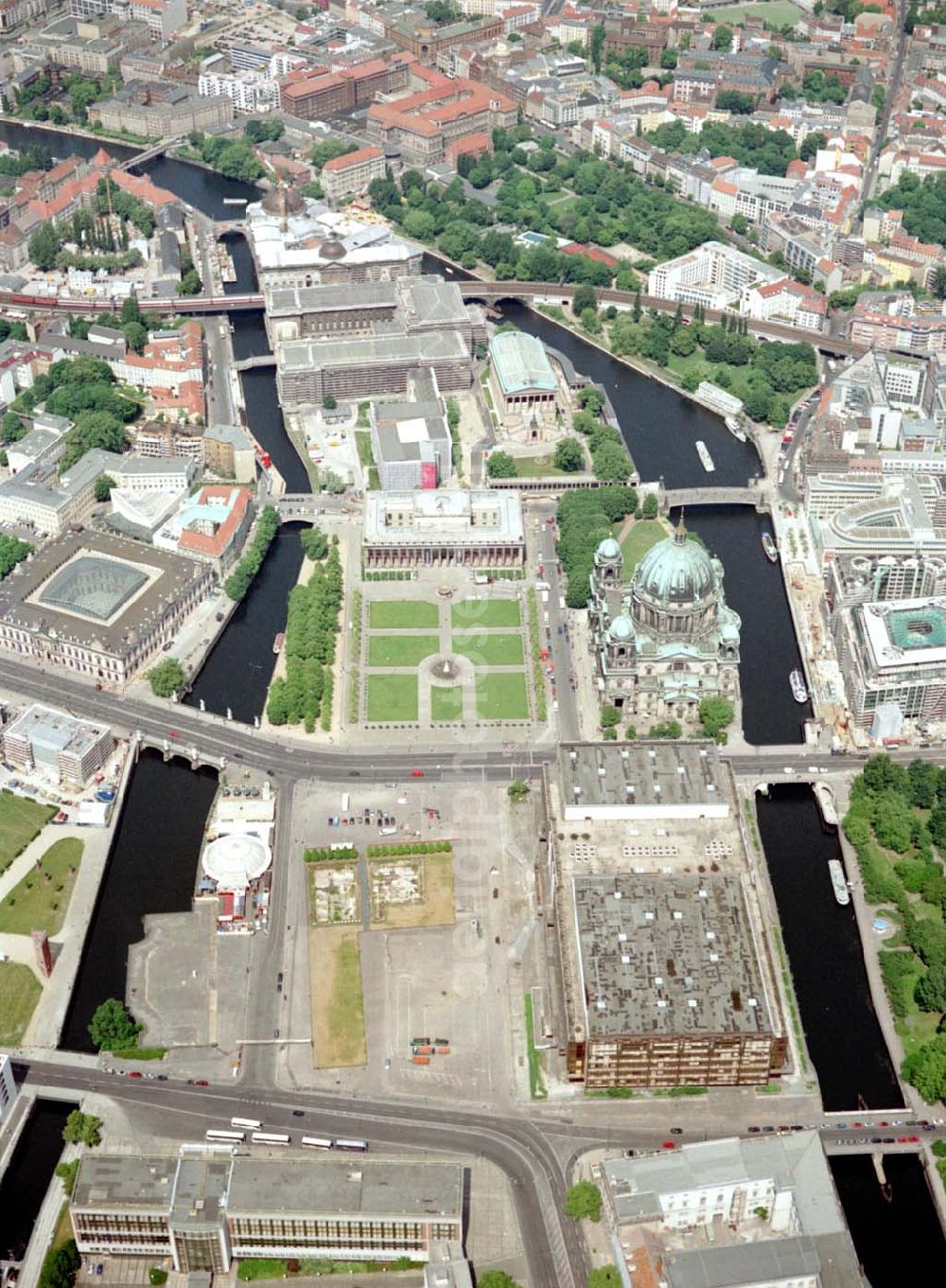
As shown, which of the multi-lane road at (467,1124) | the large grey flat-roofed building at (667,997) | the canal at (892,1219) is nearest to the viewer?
the canal at (892,1219)

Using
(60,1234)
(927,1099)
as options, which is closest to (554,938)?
(927,1099)

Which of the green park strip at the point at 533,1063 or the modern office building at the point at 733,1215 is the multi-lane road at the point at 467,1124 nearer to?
the green park strip at the point at 533,1063

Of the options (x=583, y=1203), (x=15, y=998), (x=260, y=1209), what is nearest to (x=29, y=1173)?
(x=15, y=998)

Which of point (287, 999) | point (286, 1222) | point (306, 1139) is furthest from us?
point (287, 999)

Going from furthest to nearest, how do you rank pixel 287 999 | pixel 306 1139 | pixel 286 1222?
pixel 287 999 → pixel 306 1139 → pixel 286 1222

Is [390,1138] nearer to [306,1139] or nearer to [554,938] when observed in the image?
[306,1139]

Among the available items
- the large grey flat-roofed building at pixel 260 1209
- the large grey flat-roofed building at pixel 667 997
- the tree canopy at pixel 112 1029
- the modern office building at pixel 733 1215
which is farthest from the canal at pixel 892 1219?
the tree canopy at pixel 112 1029

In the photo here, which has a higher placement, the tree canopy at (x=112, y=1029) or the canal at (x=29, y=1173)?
the tree canopy at (x=112, y=1029)
